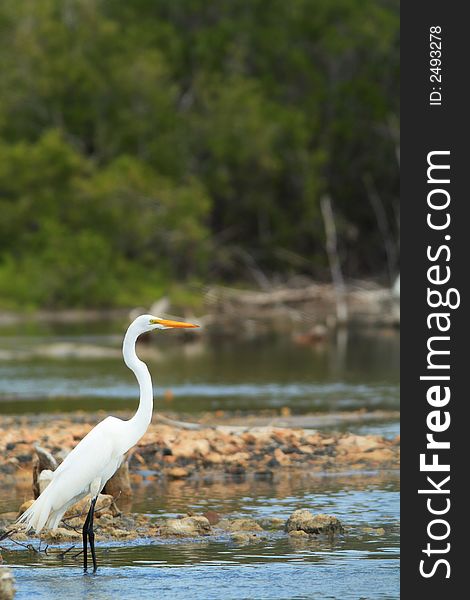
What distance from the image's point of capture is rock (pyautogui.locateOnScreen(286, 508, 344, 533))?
13.1 m

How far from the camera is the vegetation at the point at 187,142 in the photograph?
5975 cm

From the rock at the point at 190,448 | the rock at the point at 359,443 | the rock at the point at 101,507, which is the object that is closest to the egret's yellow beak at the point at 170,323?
the rock at the point at 101,507

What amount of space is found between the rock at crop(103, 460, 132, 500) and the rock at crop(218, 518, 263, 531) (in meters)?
1.68

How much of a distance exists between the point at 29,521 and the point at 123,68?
5203 cm

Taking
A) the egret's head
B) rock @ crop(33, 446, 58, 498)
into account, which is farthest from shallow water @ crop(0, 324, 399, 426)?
the egret's head

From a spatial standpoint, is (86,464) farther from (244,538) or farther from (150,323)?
(244,538)

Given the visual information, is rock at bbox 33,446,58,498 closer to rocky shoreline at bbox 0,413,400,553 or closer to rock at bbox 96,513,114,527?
rocky shoreline at bbox 0,413,400,553

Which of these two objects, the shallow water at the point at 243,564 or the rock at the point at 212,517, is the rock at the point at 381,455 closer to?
the shallow water at the point at 243,564

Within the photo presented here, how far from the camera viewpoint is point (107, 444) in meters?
11.7

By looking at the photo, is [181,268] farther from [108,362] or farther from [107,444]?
[107,444]

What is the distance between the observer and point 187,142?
65.2 m

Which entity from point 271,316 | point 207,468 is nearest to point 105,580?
point 207,468

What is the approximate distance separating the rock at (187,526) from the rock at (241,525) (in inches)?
9.0

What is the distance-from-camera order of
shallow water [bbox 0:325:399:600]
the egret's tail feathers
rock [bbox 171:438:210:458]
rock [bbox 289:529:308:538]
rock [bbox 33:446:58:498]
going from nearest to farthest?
shallow water [bbox 0:325:399:600]
the egret's tail feathers
rock [bbox 289:529:308:538]
rock [bbox 33:446:58:498]
rock [bbox 171:438:210:458]
